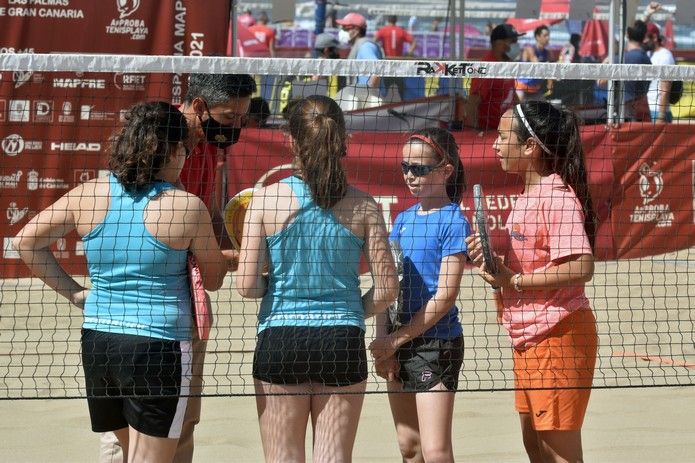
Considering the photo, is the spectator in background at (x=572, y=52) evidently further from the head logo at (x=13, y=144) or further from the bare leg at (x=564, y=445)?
the bare leg at (x=564, y=445)

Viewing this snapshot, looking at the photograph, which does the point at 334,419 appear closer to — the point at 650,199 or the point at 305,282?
the point at 305,282

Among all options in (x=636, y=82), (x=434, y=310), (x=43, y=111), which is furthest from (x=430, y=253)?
(x=636, y=82)

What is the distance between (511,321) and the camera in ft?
13.7

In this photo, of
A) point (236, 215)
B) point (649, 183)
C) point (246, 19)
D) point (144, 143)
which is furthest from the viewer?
point (246, 19)

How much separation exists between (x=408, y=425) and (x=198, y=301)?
109 centimetres

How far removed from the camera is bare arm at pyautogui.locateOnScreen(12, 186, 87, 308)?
384 centimetres

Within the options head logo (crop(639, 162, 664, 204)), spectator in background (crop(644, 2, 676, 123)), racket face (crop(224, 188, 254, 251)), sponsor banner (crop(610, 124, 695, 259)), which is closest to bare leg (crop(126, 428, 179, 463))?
racket face (crop(224, 188, 254, 251))

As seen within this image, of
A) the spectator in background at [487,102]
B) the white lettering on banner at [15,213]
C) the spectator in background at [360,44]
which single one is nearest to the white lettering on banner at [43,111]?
the white lettering on banner at [15,213]

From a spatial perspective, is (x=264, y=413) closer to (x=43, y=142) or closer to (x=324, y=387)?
(x=324, y=387)

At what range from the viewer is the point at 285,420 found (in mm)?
3828

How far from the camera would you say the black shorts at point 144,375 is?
3787 millimetres

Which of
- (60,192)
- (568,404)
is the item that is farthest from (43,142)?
(568,404)

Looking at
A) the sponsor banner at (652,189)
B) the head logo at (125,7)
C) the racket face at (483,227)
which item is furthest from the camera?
the sponsor banner at (652,189)

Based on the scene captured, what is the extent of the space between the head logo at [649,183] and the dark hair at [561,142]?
6159 millimetres
